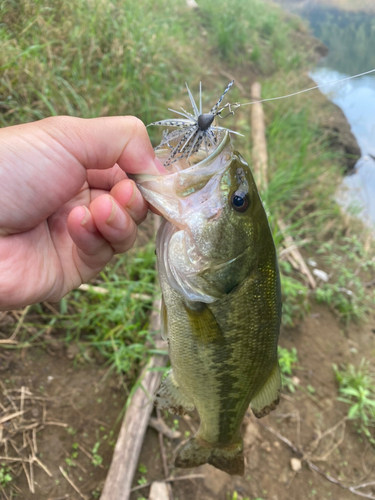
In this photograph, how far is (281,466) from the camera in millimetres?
2887

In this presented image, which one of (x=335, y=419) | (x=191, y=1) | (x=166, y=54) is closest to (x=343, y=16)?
(x=191, y=1)

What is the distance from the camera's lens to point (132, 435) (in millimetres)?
2357

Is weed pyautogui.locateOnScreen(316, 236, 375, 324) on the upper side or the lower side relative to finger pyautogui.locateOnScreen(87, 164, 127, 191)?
lower

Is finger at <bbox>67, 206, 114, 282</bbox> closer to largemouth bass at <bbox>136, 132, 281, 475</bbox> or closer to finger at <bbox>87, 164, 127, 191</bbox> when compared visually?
largemouth bass at <bbox>136, 132, 281, 475</bbox>

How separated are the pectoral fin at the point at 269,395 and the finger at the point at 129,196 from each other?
1.03 metres

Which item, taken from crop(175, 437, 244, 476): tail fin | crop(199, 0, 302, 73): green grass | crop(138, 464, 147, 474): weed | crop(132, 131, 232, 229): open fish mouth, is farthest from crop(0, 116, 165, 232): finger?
crop(199, 0, 302, 73): green grass

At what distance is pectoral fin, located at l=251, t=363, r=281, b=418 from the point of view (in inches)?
65.0

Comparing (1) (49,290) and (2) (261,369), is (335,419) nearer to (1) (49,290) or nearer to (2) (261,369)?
(2) (261,369)

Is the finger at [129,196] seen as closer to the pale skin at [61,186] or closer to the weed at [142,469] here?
the pale skin at [61,186]

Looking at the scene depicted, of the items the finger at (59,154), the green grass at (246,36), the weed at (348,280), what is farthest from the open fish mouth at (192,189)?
the green grass at (246,36)

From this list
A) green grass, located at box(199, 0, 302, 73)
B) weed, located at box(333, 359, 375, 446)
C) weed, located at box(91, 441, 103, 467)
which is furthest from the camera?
green grass, located at box(199, 0, 302, 73)

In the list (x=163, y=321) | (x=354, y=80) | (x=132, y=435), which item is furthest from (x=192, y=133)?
(x=354, y=80)

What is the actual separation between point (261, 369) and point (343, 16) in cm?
2070

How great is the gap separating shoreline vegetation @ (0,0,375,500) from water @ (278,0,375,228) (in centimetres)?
101
